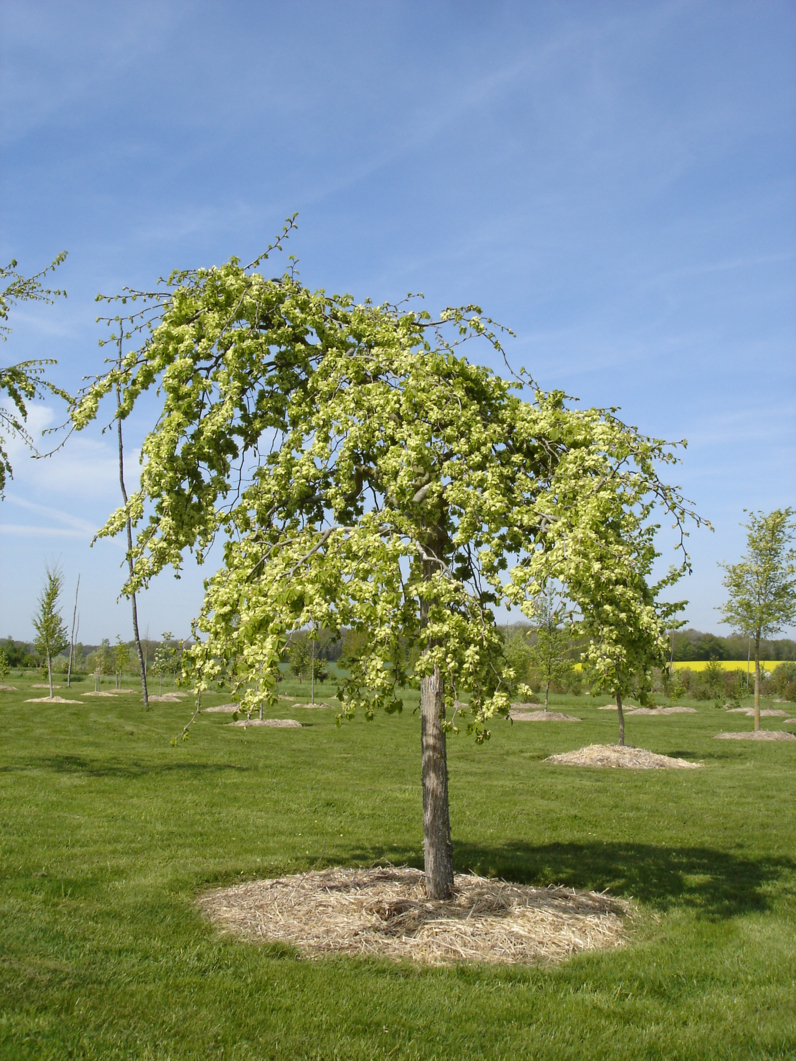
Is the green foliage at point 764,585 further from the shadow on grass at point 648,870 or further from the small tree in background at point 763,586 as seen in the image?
the shadow on grass at point 648,870

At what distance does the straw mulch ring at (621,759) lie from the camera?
19.9 metres

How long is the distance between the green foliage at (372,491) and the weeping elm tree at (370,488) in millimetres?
20

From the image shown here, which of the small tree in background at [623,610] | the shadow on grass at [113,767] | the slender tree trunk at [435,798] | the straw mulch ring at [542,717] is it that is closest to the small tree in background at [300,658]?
the straw mulch ring at [542,717]

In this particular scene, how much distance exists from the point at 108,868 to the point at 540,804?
7922 millimetres

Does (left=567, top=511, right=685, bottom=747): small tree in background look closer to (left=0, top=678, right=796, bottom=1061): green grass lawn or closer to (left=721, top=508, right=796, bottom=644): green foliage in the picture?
(left=0, top=678, right=796, bottom=1061): green grass lawn

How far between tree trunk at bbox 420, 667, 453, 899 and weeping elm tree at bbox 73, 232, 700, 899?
0.06 ft

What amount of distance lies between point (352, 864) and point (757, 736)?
22.2 m

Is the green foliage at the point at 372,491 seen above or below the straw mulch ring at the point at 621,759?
above

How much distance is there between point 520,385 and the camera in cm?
756

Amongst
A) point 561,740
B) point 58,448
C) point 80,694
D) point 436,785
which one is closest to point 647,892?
point 436,785

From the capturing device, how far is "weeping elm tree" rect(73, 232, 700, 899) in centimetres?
577

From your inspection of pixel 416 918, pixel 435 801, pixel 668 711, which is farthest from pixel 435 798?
pixel 668 711

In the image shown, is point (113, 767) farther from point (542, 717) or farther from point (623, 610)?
point (542, 717)

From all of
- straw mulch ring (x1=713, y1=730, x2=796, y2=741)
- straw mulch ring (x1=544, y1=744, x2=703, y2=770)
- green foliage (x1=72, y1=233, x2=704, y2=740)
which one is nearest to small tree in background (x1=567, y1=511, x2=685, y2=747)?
green foliage (x1=72, y1=233, x2=704, y2=740)
